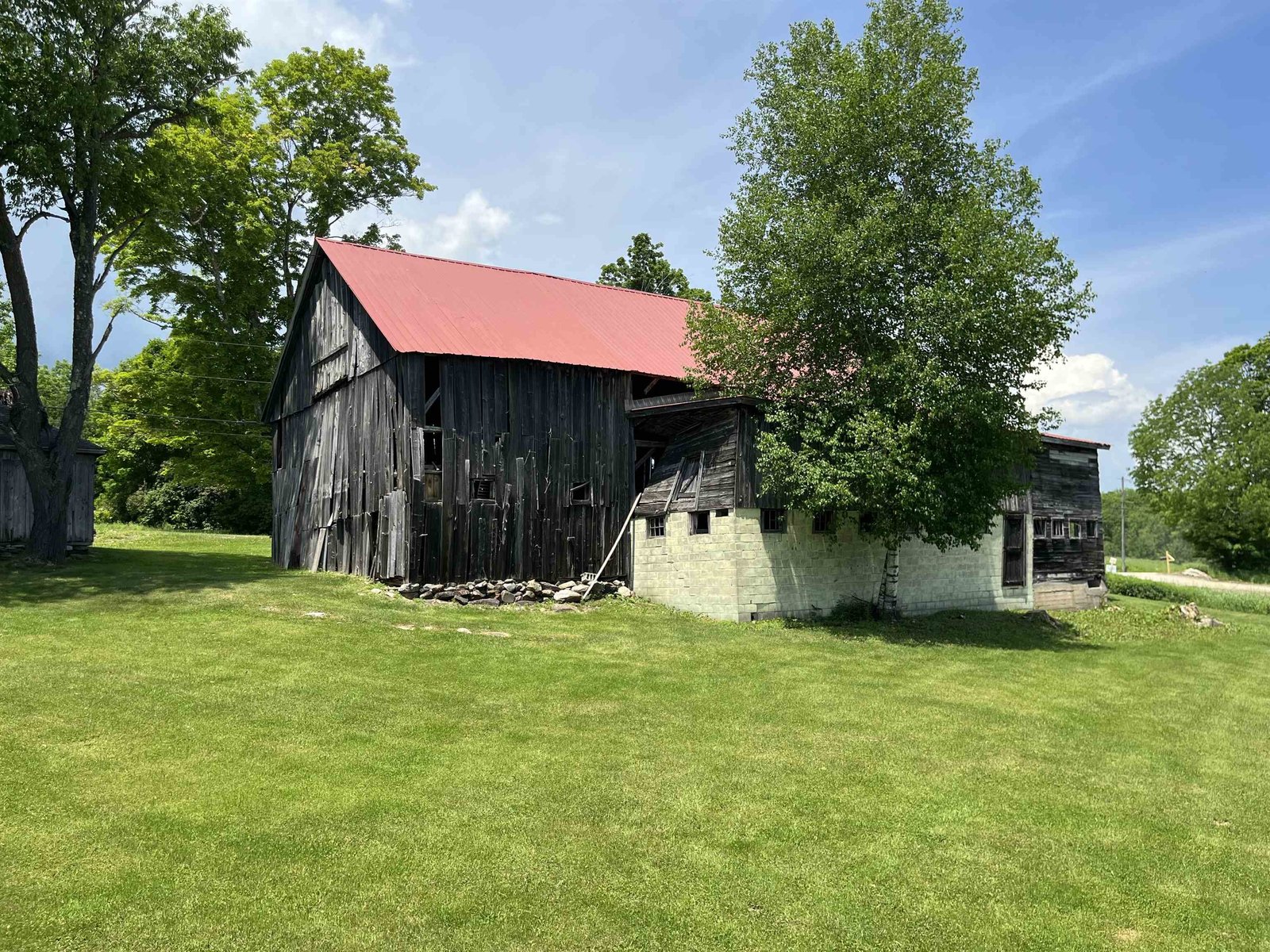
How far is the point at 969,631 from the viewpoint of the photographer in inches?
806

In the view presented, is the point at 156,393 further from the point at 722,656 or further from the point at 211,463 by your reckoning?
the point at 722,656

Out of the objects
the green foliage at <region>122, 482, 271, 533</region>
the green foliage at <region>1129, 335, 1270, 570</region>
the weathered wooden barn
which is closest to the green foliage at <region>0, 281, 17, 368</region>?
the green foliage at <region>122, 482, 271, 533</region>

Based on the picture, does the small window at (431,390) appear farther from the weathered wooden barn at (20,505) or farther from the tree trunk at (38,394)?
the weathered wooden barn at (20,505)

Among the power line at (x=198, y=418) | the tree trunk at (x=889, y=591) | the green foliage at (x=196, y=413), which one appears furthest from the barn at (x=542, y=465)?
the green foliage at (x=196, y=413)

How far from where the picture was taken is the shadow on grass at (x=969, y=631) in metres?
18.9

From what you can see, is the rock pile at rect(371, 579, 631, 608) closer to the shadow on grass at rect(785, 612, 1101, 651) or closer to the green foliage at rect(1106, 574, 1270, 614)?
the shadow on grass at rect(785, 612, 1101, 651)

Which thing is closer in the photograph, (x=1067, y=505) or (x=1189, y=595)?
(x=1067, y=505)

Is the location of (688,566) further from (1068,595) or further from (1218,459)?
(1218,459)

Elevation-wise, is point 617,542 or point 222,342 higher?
point 222,342

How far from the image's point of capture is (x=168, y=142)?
80.8 ft

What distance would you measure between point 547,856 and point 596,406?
16.5 m

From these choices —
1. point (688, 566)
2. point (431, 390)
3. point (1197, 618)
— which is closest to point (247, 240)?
point (431, 390)

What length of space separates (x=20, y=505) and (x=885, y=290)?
23822mm

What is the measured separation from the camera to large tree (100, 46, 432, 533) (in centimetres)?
3353
